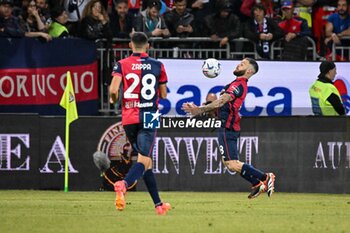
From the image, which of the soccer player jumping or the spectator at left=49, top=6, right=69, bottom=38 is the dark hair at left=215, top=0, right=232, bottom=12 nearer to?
the spectator at left=49, top=6, right=69, bottom=38

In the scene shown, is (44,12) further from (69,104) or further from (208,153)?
(208,153)

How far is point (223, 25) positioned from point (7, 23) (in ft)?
14.8

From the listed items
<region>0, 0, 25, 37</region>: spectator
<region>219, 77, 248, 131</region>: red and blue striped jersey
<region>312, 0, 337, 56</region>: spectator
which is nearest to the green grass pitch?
<region>219, 77, 248, 131</region>: red and blue striped jersey

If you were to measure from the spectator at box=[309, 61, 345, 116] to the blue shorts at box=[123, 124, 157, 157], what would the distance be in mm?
7677

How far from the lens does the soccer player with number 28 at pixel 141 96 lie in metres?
14.4

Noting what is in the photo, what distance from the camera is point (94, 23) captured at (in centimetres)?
2223

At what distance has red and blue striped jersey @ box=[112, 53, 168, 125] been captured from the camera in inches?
569

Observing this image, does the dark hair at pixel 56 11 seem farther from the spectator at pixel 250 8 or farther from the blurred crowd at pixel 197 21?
the spectator at pixel 250 8

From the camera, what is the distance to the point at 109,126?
21.5 m

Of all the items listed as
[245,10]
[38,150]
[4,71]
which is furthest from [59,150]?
[245,10]

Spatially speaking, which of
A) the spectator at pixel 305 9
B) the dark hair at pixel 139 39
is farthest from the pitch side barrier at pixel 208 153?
the dark hair at pixel 139 39

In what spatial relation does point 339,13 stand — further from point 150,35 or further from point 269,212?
point 269,212

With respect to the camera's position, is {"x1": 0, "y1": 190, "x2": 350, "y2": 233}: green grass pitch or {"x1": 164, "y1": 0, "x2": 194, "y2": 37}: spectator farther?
{"x1": 164, "y1": 0, "x2": 194, "y2": 37}: spectator

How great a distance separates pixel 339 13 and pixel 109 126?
5.63 metres
